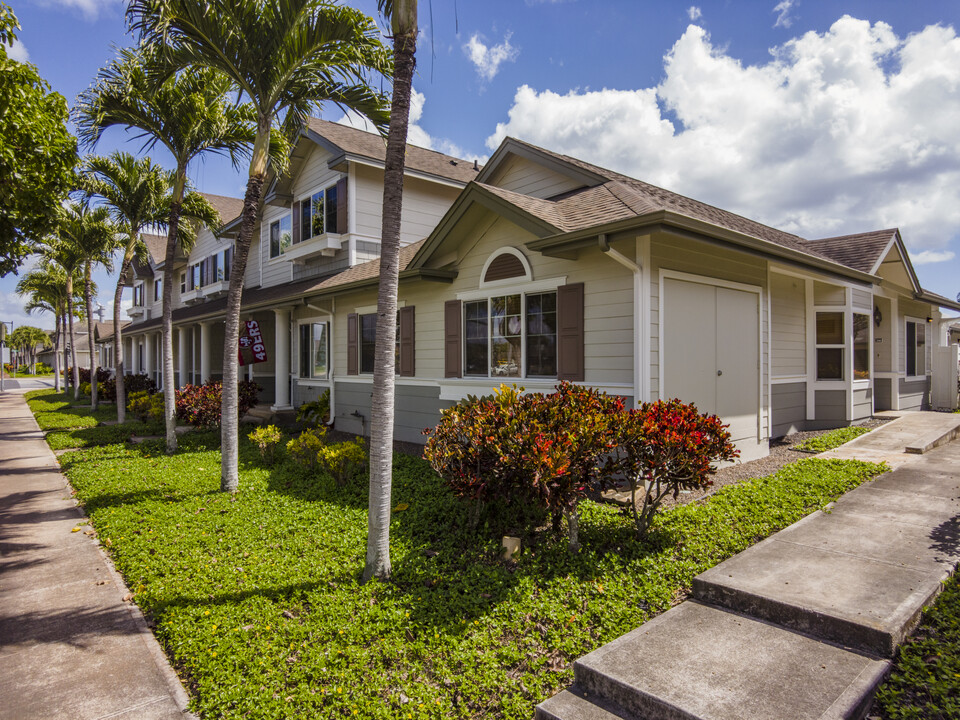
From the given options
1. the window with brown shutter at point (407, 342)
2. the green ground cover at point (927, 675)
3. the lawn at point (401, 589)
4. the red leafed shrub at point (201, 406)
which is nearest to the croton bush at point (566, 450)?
the lawn at point (401, 589)

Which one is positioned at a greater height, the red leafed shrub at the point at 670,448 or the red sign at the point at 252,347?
the red sign at the point at 252,347

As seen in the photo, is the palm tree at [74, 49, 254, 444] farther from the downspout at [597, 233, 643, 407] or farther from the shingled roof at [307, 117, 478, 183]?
the downspout at [597, 233, 643, 407]

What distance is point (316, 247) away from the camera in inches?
582

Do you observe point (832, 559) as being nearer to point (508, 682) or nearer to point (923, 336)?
point (508, 682)

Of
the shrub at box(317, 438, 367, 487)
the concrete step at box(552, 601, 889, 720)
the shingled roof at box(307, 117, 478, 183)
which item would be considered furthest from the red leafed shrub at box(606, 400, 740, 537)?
the shingled roof at box(307, 117, 478, 183)

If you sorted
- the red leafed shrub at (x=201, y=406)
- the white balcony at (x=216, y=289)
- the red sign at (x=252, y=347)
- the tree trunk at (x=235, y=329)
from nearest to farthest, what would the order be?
1. the tree trunk at (x=235, y=329)
2. the red leafed shrub at (x=201, y=406)
3. the red sign at (x=252, y=347)
4. the white balcony at (x=216, y=289)

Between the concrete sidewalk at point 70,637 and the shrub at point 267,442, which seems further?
the shrub at point 267,442

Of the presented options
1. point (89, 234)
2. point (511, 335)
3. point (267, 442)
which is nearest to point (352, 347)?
point (267, 442)

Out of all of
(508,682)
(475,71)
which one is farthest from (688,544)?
(475,71)

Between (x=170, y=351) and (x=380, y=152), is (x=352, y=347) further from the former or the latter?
(x=380, y=152)

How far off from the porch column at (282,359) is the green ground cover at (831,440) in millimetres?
12728

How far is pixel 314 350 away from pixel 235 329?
6.78 metres

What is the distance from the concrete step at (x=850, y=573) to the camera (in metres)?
3.60

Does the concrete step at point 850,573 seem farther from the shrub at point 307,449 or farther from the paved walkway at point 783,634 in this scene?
the shrub at point 307,449
